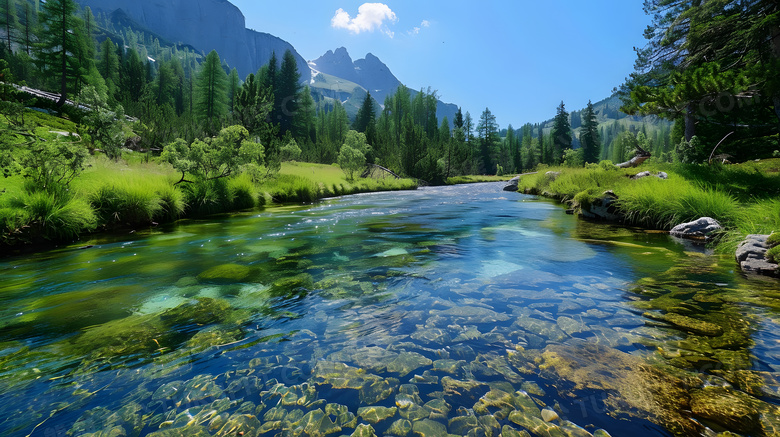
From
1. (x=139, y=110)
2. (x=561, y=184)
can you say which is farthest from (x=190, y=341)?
(x=139, y=110)

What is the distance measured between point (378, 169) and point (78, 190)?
3373 cm

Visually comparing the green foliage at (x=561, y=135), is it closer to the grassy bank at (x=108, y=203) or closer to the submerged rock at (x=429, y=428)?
the grassy bank at (x=108, y=203)

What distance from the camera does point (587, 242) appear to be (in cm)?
794

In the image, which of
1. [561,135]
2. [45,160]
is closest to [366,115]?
[561,135]

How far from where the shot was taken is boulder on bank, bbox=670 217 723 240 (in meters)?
7.61

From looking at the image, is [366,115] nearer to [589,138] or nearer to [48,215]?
[589,138]

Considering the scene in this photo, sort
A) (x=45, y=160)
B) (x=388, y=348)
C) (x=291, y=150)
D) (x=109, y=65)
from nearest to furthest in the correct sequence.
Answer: (x=388, y=348) < (x=45, y=160) < (x=291, y=150) < (x=109, y=65)

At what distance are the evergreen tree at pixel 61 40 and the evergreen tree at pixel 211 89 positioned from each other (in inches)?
588

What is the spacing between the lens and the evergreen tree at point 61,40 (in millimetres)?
37750

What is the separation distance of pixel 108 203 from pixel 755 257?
14.8m

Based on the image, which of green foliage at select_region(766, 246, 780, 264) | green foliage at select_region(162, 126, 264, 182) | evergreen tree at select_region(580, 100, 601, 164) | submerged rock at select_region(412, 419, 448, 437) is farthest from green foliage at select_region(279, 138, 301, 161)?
evergreen tree at select_region(580, 100, 601, 164)

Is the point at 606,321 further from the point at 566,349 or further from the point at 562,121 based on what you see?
the point at 562,121

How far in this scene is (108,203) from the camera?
955 cm

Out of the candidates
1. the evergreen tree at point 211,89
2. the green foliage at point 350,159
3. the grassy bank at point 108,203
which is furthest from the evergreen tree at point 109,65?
the grassy bank at point 108,203
